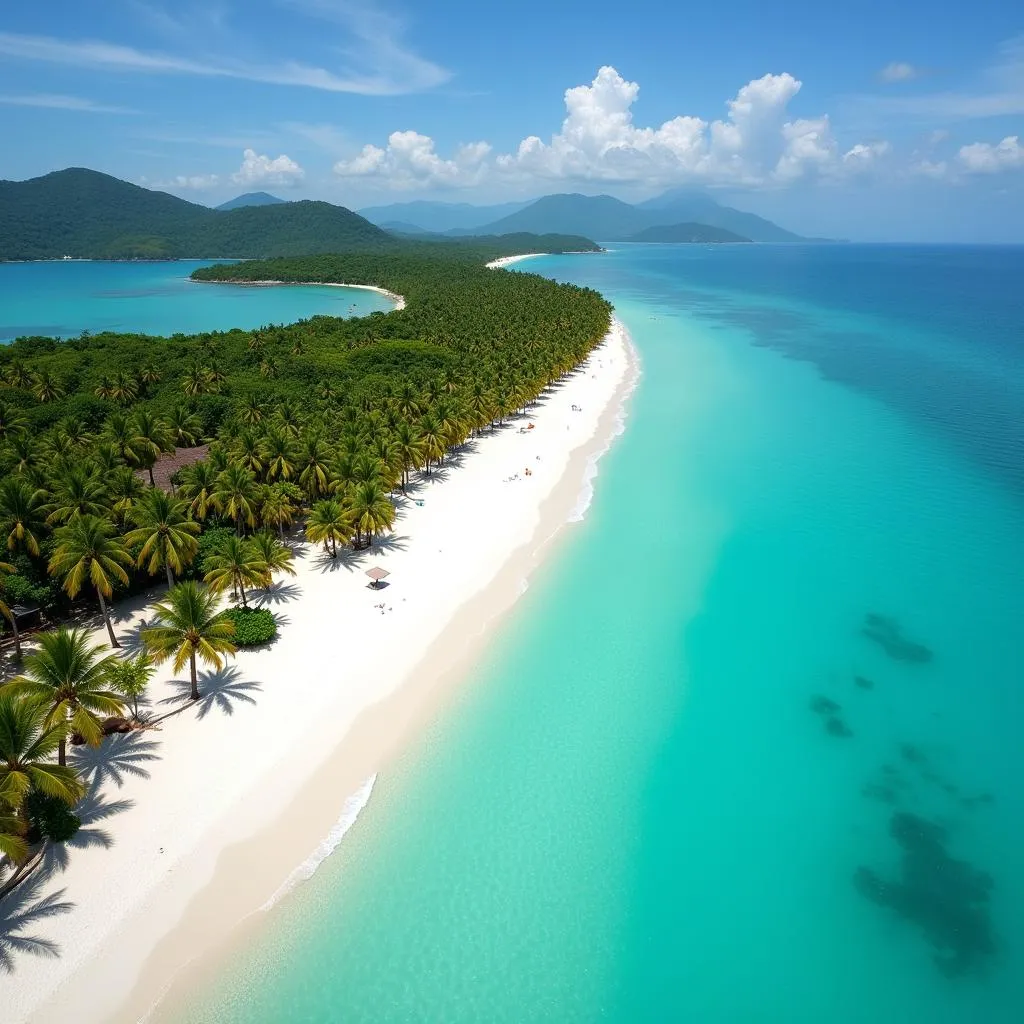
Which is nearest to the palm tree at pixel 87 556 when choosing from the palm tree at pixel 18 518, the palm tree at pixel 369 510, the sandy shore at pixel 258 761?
the palm tree at pixel 18 518

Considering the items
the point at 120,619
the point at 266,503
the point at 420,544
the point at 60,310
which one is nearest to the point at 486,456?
the point at 420,544

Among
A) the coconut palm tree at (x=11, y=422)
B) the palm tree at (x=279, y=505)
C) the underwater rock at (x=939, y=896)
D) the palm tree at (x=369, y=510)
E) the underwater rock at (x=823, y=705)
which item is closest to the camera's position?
the underwater rock at (x=939, y=896)

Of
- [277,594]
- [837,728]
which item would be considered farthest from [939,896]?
[277,594]

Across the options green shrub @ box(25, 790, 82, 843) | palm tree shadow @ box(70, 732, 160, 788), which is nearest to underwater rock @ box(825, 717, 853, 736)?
palm tree shadow @ box(70, 732, 160, 788)

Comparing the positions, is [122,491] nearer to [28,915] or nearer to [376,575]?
[376,575]

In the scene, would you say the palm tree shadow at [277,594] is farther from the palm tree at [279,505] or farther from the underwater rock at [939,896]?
the underwater rock at [939,896]

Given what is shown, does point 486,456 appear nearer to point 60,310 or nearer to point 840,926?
point 840,926

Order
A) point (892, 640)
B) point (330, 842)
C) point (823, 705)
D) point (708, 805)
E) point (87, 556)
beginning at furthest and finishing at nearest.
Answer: point (892, 640) → point (823, 705) → point (87, 556) → point (708, 805) → point (330, 842)
